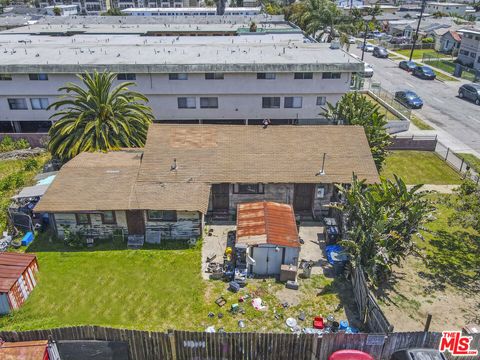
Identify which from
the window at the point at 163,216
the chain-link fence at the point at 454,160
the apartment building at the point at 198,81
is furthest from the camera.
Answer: the apartment building at the point at 198,81

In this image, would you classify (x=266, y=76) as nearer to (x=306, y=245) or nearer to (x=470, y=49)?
(x=306, y=245)

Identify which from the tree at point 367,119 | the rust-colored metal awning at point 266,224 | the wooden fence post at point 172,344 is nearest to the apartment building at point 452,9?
the tree at point 367,119

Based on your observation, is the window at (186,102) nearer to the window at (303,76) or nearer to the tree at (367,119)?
the window at (303,76)

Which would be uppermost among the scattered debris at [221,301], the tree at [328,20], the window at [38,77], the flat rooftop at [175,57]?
the tree at [328,20]

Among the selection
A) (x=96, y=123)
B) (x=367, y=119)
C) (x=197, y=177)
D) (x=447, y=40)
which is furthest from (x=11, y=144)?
(x=447, y=40)

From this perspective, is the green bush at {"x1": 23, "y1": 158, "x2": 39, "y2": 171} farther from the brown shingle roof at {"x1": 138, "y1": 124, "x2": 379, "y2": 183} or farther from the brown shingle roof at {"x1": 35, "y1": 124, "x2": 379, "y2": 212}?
the brown shingle roof at {"x1": 138, "y1": 124, "x2": 379, "y2": 183}

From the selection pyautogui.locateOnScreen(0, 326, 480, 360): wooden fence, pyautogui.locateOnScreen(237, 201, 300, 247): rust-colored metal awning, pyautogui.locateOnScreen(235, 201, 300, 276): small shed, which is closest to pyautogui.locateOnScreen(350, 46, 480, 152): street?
pyautogui.locateOnScreen(237, 201, 300, 247): rust-colored metal awning
